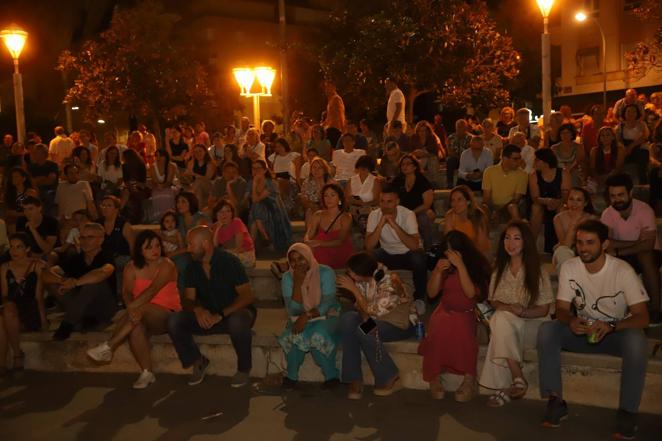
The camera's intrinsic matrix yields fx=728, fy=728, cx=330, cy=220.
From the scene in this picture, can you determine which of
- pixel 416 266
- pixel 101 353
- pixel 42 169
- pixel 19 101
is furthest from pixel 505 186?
→ pixel 19 101

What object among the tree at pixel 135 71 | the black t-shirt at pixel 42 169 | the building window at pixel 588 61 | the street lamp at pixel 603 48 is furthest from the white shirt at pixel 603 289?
the building window at pixel 588 61

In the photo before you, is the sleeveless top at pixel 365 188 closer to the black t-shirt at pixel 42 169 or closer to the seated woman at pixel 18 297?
the seated woman at pixel 18 297

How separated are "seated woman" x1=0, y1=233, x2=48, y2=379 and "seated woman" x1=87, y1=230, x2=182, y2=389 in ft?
3.53

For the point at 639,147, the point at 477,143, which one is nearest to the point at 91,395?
the point at 477,143

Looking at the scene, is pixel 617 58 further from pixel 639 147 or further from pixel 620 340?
pixel 620 340

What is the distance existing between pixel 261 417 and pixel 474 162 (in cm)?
600

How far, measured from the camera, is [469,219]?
24.5ft

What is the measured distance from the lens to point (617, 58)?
3612 centimetres

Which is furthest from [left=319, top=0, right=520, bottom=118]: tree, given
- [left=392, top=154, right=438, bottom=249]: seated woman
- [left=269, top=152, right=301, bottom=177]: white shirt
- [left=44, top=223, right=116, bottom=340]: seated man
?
[left=44, top=223, right=116, bottom=340]: seated man

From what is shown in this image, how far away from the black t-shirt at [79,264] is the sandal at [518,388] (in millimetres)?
4411

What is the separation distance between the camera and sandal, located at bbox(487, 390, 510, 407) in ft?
18.6

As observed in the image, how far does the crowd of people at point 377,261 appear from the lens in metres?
5.62

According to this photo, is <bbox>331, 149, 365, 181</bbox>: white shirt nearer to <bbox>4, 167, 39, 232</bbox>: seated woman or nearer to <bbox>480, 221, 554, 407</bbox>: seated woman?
<bbox>4, 167, 39, 232</bbox>: seated woman

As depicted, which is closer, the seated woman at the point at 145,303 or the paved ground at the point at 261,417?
the paved ground at the point at 261,417
